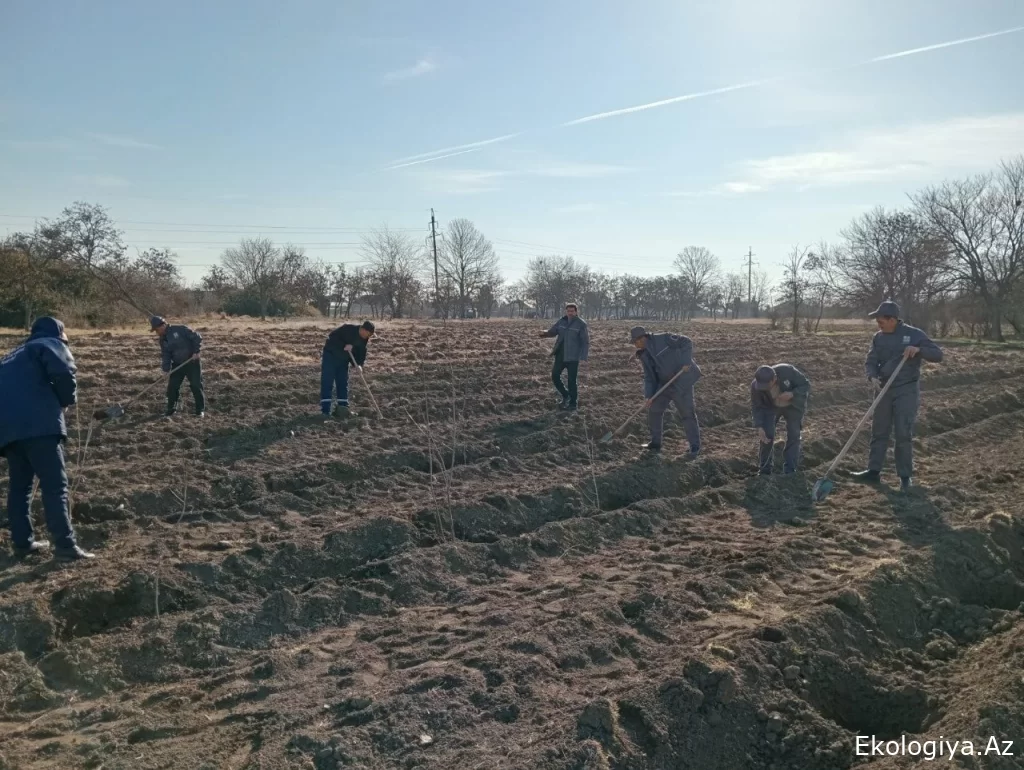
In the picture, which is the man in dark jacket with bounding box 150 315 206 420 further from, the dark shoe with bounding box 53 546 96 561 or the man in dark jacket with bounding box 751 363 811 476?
the man in dark jacket with bounding box 751 363 811 476

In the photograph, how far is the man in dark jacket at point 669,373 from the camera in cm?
870

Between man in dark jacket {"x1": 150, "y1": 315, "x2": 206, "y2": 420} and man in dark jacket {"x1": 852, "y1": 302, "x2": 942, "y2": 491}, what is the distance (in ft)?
26.2

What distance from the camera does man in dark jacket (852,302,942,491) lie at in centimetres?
746

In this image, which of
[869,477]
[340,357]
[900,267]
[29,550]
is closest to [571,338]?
[340,357]

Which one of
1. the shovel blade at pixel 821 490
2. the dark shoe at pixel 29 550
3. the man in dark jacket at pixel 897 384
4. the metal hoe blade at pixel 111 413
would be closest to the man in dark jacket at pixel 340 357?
the metal hoe blade at pixel 111 413

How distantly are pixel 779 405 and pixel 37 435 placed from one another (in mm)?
6363

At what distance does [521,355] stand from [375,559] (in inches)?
533

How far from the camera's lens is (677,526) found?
6551 mm

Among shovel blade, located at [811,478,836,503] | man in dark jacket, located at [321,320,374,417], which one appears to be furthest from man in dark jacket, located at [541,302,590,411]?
shovel blade, located at [811,478,836,503]

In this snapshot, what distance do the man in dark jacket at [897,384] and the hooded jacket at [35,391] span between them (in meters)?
6.82

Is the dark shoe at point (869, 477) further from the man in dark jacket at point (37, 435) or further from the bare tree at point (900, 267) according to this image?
the bare tree at point (900, 267)

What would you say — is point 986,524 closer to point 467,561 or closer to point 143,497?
point 467,561

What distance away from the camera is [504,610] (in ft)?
15.5

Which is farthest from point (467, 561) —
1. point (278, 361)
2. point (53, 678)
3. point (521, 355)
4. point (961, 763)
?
point (521, 355)
